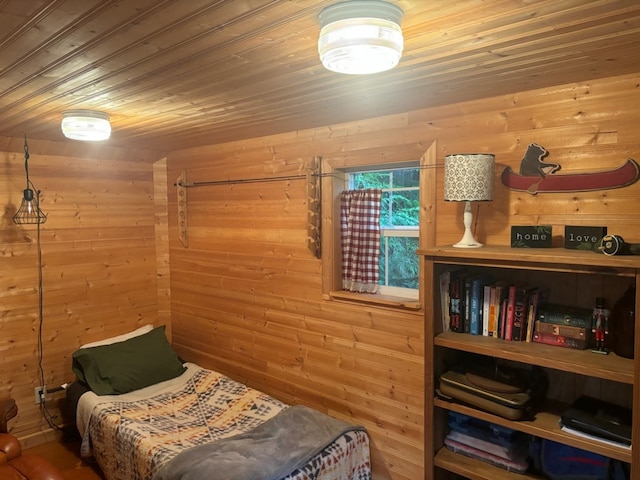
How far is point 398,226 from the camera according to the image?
2.99 metres

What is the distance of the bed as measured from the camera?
250 centimetres

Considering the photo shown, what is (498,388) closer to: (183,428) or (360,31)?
(360,31)

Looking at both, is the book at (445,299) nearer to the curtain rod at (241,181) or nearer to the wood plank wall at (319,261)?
the wood plank wall at (319,261)

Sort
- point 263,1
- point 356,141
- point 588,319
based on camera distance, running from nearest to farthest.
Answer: point 263,1 → point 588,319 → point 356,141

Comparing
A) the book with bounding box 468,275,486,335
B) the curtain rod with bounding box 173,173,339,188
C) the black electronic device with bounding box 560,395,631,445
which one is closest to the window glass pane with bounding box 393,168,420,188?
the curtain rod with bounding box 173,173,339,188

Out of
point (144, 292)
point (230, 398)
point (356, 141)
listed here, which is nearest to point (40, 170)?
point (144, 292)

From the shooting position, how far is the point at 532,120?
7.19ft

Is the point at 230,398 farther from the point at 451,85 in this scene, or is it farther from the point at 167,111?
the point at 451,85

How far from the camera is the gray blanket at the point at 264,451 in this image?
7.77 feet

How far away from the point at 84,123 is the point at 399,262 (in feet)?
6.62

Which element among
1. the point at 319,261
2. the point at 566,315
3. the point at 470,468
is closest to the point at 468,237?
the point at 566,315

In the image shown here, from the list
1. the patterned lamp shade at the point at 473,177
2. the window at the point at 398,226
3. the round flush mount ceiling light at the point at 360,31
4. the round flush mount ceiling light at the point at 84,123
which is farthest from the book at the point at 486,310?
the round flush mount ceiling light at the point at 84,123

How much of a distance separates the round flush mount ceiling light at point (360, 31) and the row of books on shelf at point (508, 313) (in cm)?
120

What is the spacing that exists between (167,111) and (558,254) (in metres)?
2.08
